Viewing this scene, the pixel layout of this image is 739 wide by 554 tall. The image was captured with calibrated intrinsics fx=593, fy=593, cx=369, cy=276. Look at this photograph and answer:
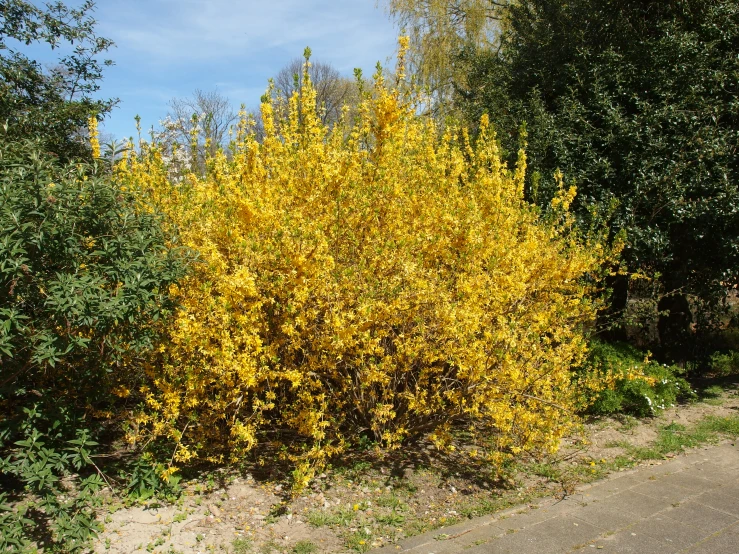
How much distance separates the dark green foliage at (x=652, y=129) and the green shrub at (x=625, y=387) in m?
1.10

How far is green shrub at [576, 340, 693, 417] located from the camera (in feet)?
18.8

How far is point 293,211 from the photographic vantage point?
407cm

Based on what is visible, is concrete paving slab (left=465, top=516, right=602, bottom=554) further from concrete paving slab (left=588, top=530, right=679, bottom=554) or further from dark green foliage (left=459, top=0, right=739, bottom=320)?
dark green foliage (left=459, top=0, right=739, bottom=320)

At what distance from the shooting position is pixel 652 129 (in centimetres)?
648

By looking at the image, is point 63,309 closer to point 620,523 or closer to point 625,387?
point 620,523

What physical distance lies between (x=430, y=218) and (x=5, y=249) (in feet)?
8.83

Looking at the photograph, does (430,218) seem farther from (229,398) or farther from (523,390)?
(229,398)

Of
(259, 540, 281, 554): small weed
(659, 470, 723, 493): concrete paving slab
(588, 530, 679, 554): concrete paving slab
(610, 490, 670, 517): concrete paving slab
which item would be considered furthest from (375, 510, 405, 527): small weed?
(659, 470, 723, 493): concrete paving slab

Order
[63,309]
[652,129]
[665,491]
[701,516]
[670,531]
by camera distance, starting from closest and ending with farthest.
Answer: [63,309]
[670,531]
[701,516]
[665,491]
[652,129]

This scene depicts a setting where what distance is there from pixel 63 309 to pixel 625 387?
5127 millimetres

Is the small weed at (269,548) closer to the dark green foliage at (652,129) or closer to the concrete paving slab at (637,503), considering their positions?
the concrete paving slab at (637,503)

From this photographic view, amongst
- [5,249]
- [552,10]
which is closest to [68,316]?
[5,249]

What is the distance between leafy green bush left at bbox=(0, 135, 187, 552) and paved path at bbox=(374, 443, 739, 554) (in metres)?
1.90

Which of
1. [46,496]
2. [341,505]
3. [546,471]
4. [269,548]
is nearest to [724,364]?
[546,471]
